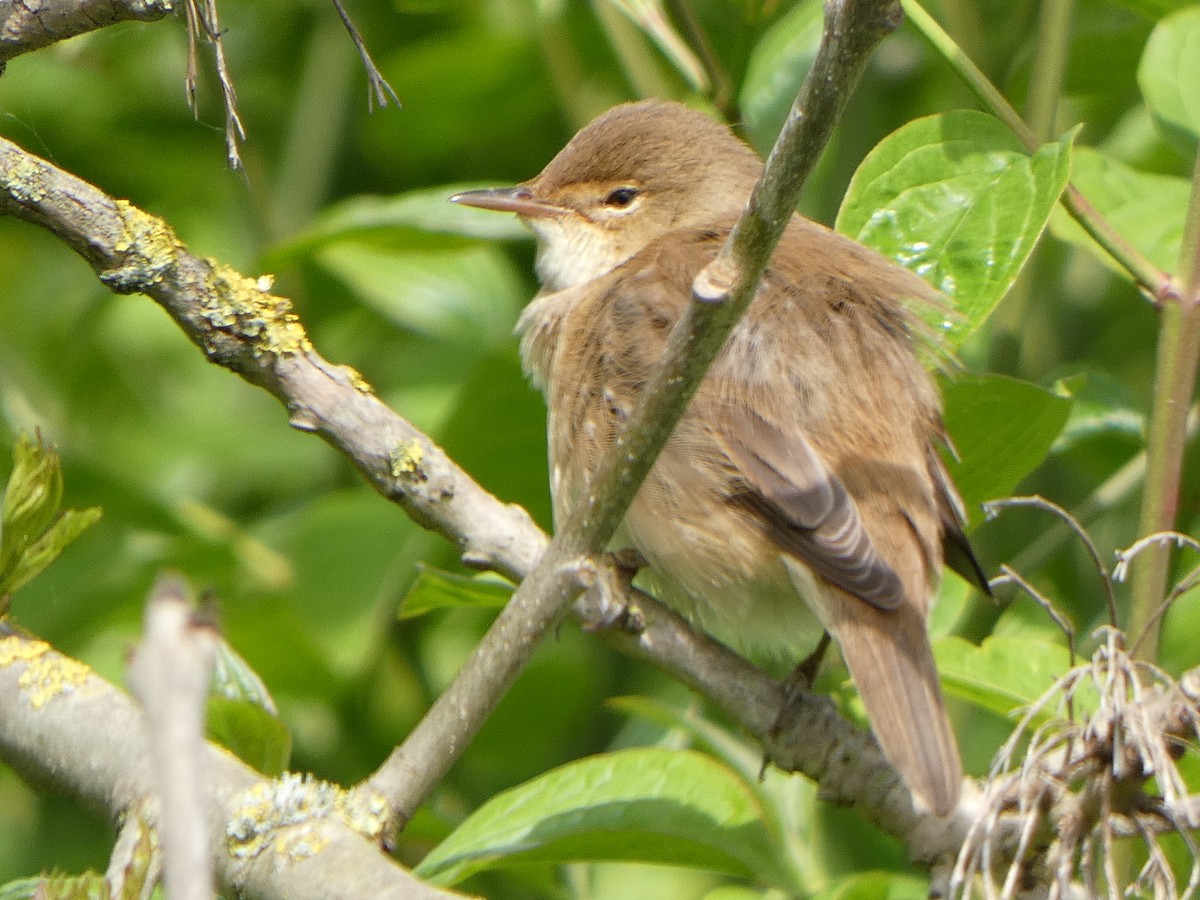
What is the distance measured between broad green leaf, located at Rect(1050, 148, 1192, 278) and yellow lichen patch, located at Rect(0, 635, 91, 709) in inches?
70.4

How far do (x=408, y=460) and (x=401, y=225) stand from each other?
3.82ft

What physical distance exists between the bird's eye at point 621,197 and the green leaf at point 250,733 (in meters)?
1.68

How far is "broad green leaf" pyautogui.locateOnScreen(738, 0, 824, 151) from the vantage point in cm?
288

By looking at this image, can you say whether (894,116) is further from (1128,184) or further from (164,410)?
(164,410)

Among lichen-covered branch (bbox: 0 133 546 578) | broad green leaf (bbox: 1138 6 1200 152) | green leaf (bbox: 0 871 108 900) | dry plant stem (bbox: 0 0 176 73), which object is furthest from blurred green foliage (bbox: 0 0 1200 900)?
green leaf (bbox: 0 871 108 900)

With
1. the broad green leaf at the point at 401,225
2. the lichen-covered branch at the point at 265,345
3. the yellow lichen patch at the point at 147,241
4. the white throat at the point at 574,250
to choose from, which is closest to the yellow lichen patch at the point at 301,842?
the lichen-covered branch at the point at 265,345

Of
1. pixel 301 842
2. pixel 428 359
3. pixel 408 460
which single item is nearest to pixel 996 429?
pixel 408 460

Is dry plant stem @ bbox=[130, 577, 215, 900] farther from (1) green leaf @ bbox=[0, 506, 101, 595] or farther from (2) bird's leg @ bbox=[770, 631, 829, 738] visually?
(2) bird's leg @ bbox=[770, 631, 829, 738]

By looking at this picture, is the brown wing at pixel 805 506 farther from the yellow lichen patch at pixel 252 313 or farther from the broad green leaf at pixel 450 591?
the yellow lichen patch at pixel 252 313

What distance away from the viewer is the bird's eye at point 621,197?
3.49 m

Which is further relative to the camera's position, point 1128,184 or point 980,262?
point 1128,184

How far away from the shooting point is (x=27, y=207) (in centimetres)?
188

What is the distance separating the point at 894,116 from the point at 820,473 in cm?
166

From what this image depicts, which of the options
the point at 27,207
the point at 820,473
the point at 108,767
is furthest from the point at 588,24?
the point at 108,767
